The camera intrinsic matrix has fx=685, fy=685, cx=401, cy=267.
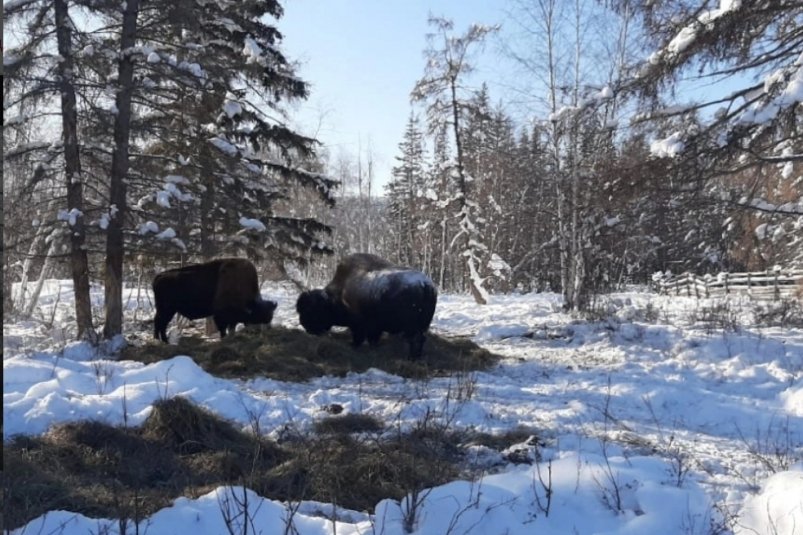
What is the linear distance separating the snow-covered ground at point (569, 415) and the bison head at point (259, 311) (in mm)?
3279

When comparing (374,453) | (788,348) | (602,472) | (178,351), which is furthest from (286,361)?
(788,348)

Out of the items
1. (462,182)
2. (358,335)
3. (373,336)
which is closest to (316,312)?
(358,335)

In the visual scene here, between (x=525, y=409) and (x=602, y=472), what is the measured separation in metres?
2.68

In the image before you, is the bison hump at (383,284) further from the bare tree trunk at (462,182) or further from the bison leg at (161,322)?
the bare tree trunk at (462,182)

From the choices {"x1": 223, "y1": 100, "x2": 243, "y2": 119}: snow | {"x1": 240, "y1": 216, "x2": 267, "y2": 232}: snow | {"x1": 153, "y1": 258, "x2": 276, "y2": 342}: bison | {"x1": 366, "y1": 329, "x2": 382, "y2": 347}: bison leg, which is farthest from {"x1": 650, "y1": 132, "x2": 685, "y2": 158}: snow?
{"x1": 223, "y1": 100, "x2": 243, "y2": 119}: snow

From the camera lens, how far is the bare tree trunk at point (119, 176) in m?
11.9

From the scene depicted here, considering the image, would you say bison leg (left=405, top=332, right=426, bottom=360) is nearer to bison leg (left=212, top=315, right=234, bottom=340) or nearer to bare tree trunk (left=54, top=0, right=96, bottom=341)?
bison leg (left=212, top=315, right=234, bottom=340)

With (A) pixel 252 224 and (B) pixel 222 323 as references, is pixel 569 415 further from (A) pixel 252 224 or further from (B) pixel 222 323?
(B) pixel 222 323

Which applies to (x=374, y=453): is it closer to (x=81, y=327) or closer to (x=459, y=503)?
(x=459, y=503)

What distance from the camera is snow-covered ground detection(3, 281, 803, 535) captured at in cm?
401

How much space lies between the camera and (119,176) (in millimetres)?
12094

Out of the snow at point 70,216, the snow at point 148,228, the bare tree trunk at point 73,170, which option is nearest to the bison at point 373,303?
the snow at point 148,228

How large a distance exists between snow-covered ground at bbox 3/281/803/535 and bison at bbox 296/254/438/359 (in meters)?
1.37

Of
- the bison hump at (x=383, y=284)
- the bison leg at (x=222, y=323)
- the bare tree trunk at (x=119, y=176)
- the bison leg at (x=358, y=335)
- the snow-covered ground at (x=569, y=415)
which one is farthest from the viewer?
the bison leg at (x=222, y=323)
